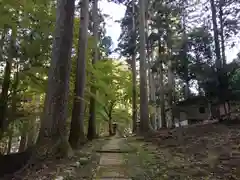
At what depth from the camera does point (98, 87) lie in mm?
13414

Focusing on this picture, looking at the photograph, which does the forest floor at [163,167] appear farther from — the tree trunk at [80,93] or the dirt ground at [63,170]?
the tree trunk at [80,93]

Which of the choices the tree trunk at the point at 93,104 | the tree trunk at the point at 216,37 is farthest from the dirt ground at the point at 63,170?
the tree trunk at the point at 216,37

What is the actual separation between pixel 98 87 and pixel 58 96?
26.3ft

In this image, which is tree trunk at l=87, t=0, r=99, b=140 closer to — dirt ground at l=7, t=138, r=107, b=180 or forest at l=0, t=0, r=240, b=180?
forest at l=0, t=0, r=240, b=180

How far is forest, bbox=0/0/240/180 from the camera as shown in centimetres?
525

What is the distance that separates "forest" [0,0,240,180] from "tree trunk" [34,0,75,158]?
2 centimetres

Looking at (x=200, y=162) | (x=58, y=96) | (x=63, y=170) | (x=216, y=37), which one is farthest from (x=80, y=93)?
(x=216, y=37)

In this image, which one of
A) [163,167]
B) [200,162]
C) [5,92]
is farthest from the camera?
[5,92]

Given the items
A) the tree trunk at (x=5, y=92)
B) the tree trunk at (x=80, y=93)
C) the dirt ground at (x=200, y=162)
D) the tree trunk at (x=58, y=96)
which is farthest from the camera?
the tree trunk at (x=5, y=92)

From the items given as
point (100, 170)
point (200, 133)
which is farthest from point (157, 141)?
point (100, 170)

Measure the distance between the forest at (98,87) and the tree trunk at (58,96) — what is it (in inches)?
0.8

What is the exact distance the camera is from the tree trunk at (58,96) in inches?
206

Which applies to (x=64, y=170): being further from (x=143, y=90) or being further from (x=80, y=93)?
(x=143, y=90)

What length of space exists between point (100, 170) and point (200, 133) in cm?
575
